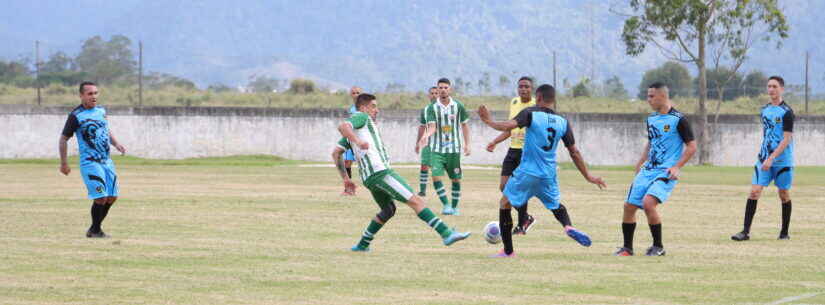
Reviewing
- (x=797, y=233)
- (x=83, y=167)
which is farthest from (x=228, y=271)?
(x=797, y=233)

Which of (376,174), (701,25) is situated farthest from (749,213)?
(701,25)

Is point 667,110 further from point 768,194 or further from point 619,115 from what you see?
point 619,115

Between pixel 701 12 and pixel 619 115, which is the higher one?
pixel 701 12

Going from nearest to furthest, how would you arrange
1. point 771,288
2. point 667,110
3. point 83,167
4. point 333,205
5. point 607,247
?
point 771,288 < point 667,110 < point 607,247 < point 83,167 < point 333,205

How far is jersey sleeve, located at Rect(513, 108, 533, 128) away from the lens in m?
12.7

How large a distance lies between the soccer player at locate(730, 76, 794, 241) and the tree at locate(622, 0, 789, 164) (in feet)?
118

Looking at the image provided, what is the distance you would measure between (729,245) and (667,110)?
7.63 ft

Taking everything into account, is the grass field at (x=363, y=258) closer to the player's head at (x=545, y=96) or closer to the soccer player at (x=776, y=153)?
the soccer player at (x=776, y=153)

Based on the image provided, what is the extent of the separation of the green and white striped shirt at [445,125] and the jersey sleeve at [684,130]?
24.7 feet

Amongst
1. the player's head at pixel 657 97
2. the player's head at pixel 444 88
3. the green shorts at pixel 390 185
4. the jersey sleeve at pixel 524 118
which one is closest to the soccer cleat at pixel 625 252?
the player's head at pixel 657 97

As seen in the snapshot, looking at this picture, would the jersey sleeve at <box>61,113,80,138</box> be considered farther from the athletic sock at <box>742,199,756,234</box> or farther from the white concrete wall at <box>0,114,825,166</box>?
the white concrete wall at <box>0,114,825,166</box>

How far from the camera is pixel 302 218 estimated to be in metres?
18.3

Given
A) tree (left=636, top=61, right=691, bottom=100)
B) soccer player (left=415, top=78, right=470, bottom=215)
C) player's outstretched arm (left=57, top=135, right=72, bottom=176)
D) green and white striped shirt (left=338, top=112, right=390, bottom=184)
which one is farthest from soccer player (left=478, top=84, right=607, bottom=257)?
tree (left=636, top=61, right=691, bottom=100)

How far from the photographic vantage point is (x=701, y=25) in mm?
51969
